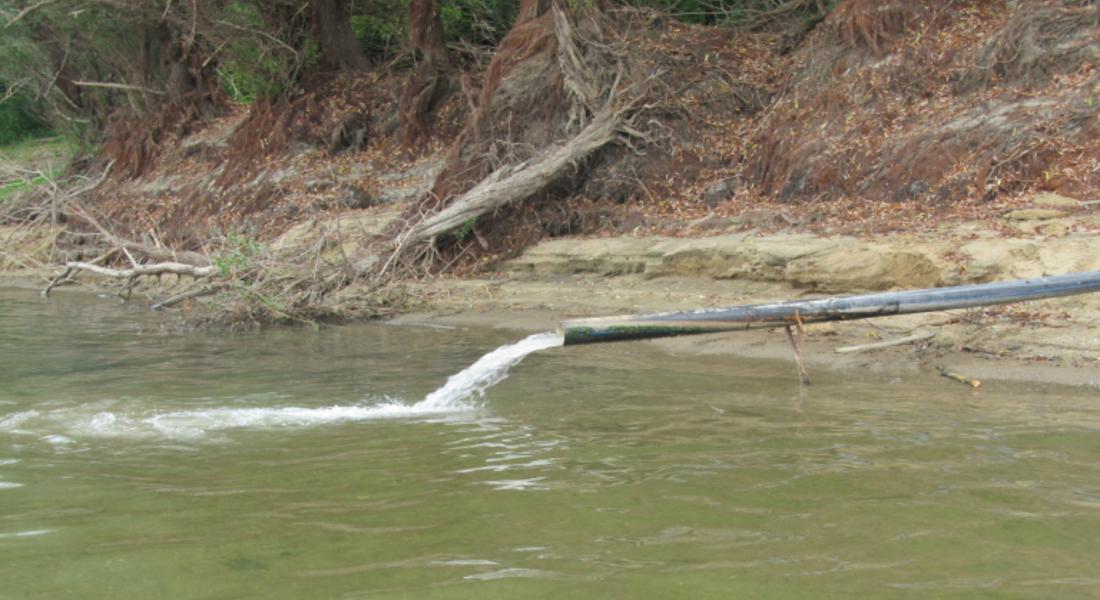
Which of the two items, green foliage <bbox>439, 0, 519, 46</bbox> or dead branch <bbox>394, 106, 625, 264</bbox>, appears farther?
green foliage <bbox>439, 0, 519, 46</bbox>

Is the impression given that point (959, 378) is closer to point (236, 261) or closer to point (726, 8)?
point (236, 261)

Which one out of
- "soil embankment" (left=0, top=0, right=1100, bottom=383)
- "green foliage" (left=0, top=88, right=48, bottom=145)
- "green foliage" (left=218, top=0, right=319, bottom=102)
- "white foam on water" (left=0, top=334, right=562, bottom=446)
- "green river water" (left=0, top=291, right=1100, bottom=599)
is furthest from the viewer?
"green foliage" (left=0, top=88, right=48, bottom=145)

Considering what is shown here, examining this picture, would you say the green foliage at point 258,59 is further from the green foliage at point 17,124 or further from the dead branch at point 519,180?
the green foliage at point 17,124

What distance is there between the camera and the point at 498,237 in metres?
16.3

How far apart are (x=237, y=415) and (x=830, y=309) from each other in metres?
4.43

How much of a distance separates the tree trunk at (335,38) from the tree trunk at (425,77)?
2.50 metres

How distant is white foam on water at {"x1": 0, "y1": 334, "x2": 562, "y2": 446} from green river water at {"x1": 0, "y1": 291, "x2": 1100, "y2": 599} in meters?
0.04

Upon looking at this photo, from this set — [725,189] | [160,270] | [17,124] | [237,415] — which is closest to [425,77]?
[160,270]

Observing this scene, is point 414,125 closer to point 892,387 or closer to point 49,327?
point 49,327

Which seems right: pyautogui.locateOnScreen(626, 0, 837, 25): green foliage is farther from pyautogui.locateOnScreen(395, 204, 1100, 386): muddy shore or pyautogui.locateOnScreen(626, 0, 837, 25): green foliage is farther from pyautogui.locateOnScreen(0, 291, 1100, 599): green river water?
pyautogui.locateOnScreen(0, 291, 1100, 599): green river water

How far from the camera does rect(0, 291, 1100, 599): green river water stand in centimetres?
421

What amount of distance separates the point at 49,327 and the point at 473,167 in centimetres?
677

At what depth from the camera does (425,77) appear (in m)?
21.2

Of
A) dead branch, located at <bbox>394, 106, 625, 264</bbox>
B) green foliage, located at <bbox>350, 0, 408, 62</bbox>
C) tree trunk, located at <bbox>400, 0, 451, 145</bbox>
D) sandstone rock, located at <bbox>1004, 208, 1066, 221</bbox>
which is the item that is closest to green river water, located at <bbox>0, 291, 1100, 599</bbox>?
sandstone rock, located at <bbox>1004, 208, 1066, 221</bbox>
